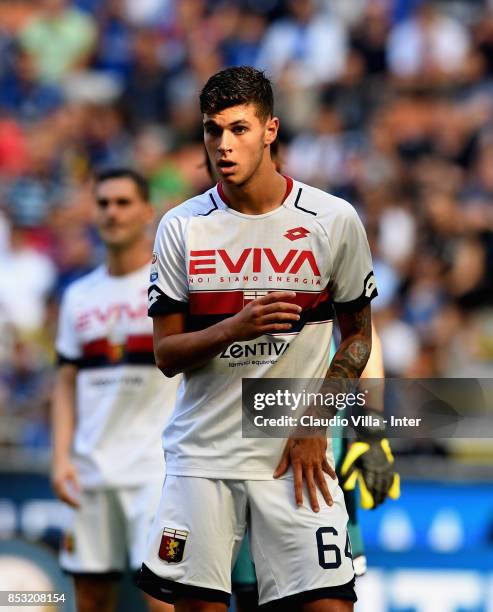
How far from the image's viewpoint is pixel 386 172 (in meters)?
11.5

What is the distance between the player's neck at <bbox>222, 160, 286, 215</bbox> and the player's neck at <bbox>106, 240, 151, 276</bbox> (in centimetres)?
212

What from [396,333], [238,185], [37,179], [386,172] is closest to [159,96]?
[37,179]

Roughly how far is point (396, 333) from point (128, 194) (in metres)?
4.45

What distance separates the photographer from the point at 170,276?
4.19 m

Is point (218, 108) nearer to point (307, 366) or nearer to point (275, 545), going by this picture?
point (307, 366)

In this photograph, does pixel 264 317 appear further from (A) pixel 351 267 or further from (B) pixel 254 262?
(A) pixel 351 267

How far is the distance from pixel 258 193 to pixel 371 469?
1.19 meters

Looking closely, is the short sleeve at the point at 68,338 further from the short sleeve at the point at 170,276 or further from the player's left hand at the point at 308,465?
the player's left hand at the point at 308,465

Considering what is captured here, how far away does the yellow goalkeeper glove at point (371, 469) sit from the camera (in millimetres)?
4598

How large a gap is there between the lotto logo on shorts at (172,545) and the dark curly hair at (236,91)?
1.42 meters

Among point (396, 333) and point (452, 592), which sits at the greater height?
point (396, 333)

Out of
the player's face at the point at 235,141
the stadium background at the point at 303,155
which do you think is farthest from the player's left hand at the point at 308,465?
the stadium background at the point at 303,155

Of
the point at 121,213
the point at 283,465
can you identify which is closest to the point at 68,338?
the point at 121,213

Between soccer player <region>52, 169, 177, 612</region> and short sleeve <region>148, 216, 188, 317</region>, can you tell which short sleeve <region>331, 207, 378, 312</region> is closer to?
short sleeve <region>148, 216, 188, 317</region>
